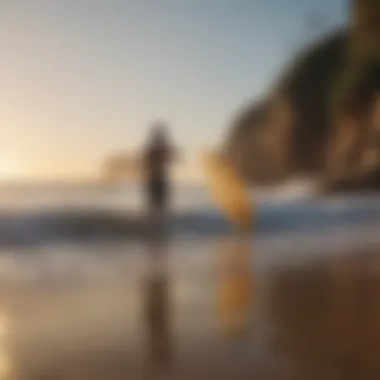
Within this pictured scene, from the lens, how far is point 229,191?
0.89m

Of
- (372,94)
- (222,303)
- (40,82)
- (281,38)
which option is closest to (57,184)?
(40,82)

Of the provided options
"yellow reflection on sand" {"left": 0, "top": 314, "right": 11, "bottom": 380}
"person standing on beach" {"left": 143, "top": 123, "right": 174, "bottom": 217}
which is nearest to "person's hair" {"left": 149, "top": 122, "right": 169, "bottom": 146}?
"person standing on beach" {"left": 143, "top": 123, "right": 174, "bottom": 217}

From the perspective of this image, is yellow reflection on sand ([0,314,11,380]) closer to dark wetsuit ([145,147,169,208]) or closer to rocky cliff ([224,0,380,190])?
dark wetsuit ([145,147,169,208])

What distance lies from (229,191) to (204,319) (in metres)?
0.21

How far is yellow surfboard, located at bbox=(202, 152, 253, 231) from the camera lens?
0.88 m

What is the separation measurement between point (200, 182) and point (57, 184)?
0.17 meters

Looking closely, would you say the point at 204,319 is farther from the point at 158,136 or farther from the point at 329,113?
the point at 329,113

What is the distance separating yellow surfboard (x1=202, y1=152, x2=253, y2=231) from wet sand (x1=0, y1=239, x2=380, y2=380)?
36 millimetres

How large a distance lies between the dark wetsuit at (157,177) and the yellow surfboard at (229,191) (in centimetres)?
5

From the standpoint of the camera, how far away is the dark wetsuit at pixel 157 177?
0.85 meters

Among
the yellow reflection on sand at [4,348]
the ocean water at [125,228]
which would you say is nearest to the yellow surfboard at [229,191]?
the ocean water at [125,228]

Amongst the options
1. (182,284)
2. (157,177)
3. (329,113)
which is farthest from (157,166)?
(329,113)

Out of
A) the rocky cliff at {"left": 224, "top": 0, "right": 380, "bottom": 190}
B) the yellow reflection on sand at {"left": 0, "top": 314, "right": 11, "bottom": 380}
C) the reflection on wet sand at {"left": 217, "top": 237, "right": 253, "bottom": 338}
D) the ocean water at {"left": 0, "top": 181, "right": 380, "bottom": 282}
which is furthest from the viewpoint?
the rocky cliff at {"left": 224, "top": 0, "right": 380, "bottom": 190}

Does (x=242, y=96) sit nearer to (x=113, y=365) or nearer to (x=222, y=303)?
(x=222, y=303)
